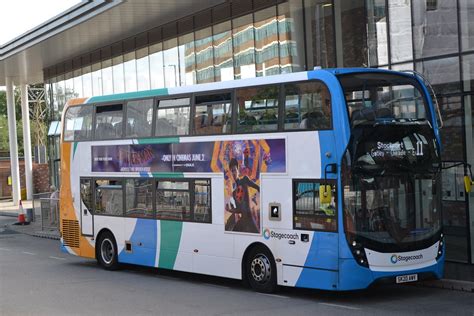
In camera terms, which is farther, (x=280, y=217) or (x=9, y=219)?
(x=9, y=219)

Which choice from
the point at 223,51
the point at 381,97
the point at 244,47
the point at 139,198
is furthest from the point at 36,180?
the point at 381,97

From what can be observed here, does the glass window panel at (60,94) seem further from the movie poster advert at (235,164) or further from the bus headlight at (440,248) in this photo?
the bus headlight at (440,248)

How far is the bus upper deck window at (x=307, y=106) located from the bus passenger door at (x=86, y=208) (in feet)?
23.1

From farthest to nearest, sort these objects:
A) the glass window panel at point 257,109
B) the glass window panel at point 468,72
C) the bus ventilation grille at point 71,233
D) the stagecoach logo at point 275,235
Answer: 1. the bus ventilation grille at point 71,233
2. the glass window panel at point 468,72
3. the glass window panel at point 257,109
4. the stagecoach logo at point 275,235

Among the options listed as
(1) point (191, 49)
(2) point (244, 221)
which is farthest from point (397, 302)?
(1) point (191, 49)

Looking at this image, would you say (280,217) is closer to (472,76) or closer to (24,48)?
(472,76)

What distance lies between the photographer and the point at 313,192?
12070mm

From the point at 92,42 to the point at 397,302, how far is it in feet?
76.1

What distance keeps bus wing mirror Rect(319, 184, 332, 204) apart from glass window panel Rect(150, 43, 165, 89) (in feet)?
57.2

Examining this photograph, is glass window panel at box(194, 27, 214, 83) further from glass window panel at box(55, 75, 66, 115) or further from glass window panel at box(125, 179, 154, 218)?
glass window panel at box(55, 75, 66, 115)

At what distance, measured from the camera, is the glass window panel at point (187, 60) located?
26.3 m

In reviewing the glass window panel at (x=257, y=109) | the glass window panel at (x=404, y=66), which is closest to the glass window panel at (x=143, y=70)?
the glass window panel at (x=404, y=66)

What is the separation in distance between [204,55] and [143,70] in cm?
527

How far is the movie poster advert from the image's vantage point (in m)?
12.9
